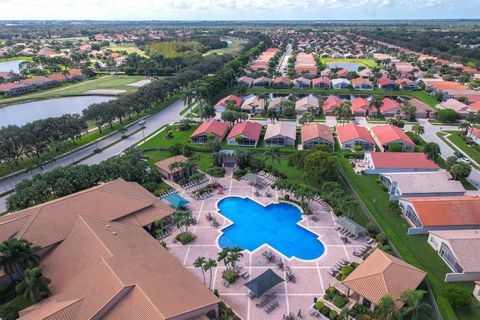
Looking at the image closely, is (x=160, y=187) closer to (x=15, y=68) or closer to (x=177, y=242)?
(x=177, y=242)

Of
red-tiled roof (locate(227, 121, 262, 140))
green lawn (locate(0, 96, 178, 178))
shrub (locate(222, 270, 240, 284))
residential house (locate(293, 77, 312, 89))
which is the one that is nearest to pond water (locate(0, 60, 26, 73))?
green lawn (locate(0, 96, 178, 178))

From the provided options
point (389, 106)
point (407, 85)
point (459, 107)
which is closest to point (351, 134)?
point (389, 106)

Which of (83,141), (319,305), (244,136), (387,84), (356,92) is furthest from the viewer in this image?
(387,84)

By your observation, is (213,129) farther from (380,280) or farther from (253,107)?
(380,280)

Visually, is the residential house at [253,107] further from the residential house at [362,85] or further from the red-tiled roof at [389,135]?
the residential house at [362,85]

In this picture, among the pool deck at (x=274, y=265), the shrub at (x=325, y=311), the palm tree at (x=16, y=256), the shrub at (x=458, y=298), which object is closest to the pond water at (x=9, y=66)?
the pool deck at (x=274, y=265)

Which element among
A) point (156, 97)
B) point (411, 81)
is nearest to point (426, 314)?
point (156, 97)
